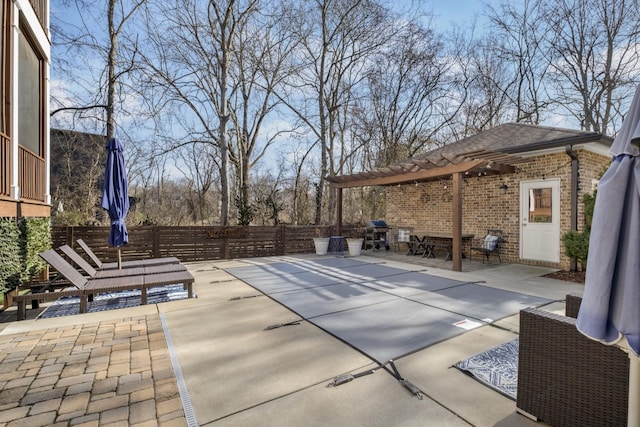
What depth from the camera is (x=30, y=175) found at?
5941 mm

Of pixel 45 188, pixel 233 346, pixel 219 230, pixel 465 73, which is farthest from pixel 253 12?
pixel 233 346

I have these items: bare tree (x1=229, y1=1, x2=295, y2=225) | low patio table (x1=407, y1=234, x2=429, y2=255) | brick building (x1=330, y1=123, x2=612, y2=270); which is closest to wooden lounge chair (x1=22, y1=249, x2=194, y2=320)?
brick building (x1=330, y1=123, x2=612, y2=270)

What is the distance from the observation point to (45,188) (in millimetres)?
6750

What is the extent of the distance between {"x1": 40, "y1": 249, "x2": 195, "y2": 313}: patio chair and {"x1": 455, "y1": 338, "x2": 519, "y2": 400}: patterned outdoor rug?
13.5 ft

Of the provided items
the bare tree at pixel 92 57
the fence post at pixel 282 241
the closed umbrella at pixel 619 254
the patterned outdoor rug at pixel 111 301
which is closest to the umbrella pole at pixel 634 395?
the closed umbrella at pixel 619 254

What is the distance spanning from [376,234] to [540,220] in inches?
211

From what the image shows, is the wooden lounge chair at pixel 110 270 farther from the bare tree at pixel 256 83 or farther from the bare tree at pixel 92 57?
the bare tree at pixel 256 83

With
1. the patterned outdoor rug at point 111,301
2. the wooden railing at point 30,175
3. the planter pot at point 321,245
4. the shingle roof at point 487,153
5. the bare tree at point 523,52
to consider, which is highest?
the bare tree at point 523,52

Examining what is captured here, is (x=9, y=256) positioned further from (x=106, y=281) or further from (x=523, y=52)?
(x=523, y=52)

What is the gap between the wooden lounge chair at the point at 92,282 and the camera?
415 centimetres

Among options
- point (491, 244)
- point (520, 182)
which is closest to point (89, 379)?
point (491, 244)

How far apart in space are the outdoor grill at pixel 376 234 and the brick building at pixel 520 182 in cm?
198

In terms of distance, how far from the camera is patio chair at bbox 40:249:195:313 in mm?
4293

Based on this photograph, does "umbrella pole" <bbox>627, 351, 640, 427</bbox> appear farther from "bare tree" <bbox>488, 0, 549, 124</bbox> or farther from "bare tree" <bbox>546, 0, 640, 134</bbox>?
"bare tree" <bbox>488, 0, 549, 124</bbox>
